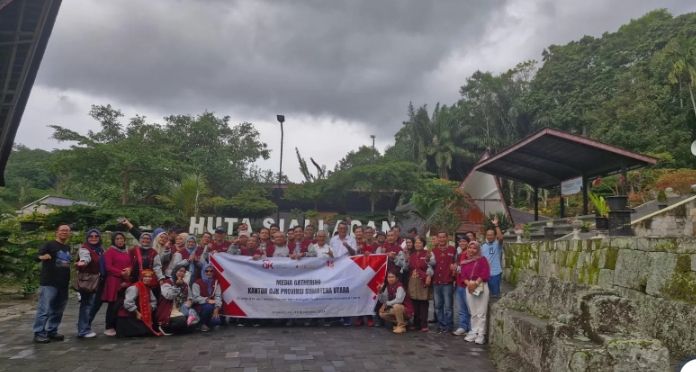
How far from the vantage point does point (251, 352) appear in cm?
569

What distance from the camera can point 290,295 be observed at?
25.0 feet

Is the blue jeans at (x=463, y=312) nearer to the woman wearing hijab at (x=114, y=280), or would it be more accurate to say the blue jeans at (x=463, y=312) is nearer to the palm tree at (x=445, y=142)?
the woman wearing hijab at (x=114, y=280)

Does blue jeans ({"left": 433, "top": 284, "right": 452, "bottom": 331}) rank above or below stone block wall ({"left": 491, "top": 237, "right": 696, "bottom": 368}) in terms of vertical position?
below

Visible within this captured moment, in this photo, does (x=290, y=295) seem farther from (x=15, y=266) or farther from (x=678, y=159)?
(x=678, y=159)

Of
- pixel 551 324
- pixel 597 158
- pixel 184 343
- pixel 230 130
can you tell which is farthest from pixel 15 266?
pixel 230 130

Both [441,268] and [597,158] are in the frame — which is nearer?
[441,268]

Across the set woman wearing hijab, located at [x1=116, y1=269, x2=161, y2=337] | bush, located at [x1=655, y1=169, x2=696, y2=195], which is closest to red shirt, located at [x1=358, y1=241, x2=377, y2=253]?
woman wearing hijab, located at [x1=116, y1=269, x2=161, y2=337]

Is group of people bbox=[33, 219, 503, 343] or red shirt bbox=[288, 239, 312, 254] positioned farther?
red shirt bbox=[288, 239, 312, 254]

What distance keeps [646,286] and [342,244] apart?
188 inches

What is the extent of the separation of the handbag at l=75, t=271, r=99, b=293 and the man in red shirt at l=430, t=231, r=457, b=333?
5057 millimetres

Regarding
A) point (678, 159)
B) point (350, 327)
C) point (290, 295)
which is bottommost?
point (350, 327)

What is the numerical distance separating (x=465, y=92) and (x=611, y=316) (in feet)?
149

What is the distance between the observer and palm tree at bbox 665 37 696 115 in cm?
2564

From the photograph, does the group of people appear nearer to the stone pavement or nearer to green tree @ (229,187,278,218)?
the stone pavement
